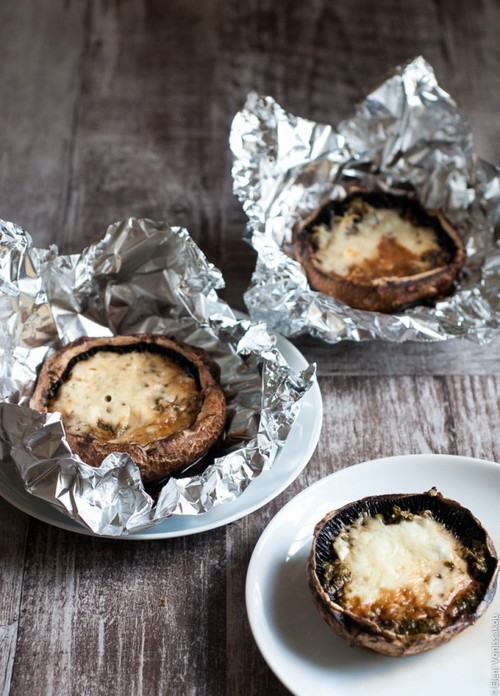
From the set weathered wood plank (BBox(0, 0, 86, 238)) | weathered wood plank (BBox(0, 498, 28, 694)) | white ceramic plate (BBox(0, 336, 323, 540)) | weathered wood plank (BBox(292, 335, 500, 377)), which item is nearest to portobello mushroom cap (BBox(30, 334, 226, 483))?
white ceramic plate (BBox(0, 336, 323, 540))

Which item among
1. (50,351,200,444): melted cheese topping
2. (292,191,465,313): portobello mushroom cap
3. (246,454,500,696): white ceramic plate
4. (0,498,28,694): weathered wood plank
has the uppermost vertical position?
(292,191,465,313): portobello mushroom cap

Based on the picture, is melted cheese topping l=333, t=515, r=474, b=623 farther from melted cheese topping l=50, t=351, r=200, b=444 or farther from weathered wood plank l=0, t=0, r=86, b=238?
weathered wood plank l=0, t=0, r=86, b=238

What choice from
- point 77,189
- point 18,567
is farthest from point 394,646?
point 77,189

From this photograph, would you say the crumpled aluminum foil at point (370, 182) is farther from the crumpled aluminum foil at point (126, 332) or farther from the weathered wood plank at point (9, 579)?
the weathered wood plank at point (9, 579)

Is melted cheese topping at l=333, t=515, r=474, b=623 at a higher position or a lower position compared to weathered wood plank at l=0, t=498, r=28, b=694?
higher

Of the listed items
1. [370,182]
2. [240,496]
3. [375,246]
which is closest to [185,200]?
[370,182]

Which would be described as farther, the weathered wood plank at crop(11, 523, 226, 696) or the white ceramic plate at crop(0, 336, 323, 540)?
the white ceramic plate at crop(0, 336, 323, 540)

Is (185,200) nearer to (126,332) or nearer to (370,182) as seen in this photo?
(370,182)
